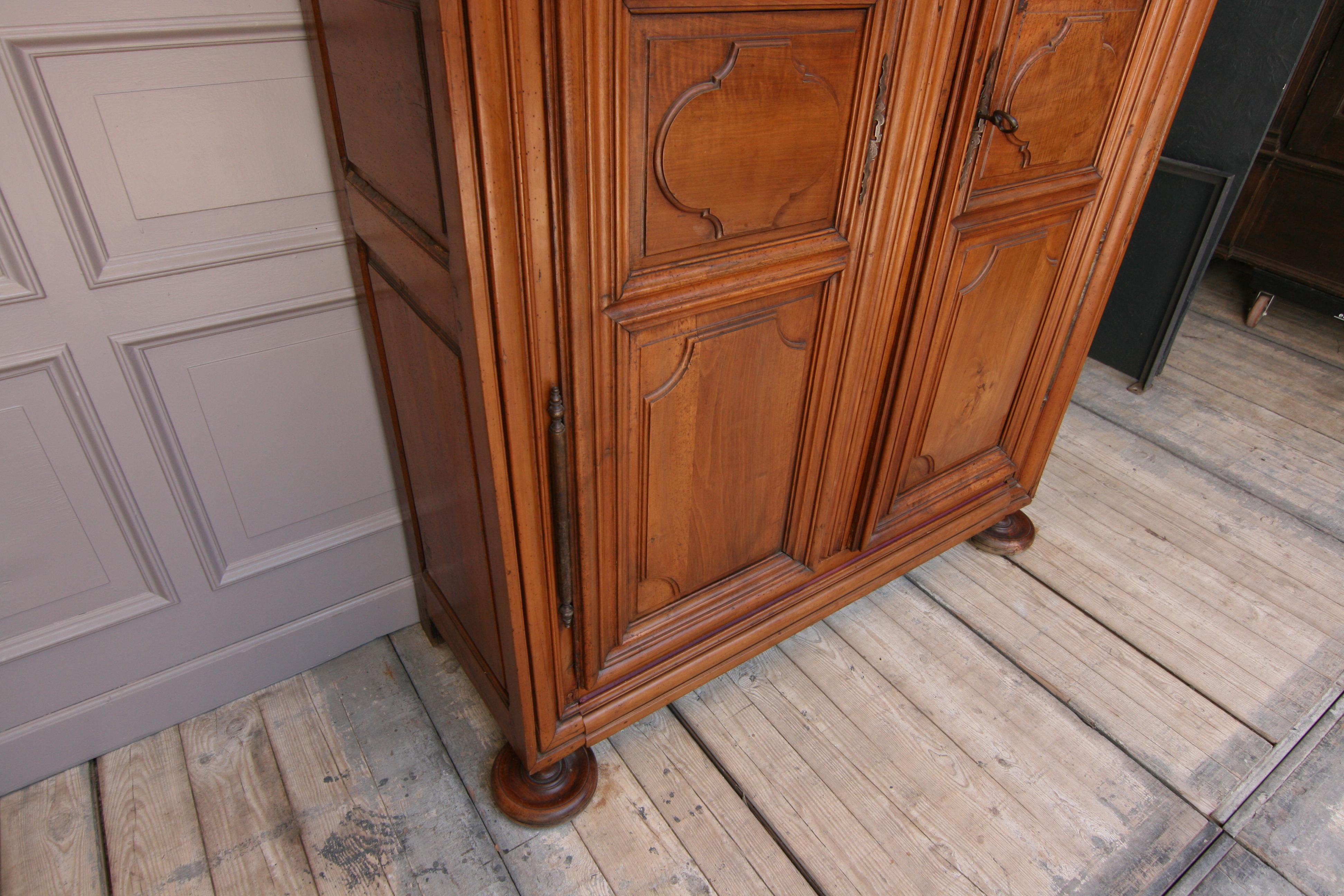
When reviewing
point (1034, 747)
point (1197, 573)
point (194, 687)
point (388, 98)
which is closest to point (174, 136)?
point (388, 98)

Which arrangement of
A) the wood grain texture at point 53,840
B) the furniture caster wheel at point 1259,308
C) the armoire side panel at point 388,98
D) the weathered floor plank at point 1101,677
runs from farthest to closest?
the furniture caster wheel at point 1259,308, the weathered floor plank at point 1101,677, the wood grain texture at point 53,840, the armoire side panel at point 388,98

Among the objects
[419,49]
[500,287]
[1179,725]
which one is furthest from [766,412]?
[1179,725]

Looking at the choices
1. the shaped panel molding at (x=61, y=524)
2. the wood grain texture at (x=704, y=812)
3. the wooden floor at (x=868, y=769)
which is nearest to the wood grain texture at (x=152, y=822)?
the wooden floor at (x=868, y=769)

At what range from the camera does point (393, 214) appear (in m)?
0.95

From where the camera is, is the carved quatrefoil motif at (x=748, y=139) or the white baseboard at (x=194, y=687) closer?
the carved quatrefoil motif at (x=748, y=139)

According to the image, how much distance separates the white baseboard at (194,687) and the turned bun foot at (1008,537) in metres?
1.30

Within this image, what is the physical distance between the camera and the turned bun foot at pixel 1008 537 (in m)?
1.85

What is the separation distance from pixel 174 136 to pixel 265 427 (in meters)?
0.45

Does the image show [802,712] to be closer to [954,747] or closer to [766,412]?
[954,747]

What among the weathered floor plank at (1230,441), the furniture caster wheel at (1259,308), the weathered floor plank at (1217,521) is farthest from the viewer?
the furniture caster wheel at (1259,308)

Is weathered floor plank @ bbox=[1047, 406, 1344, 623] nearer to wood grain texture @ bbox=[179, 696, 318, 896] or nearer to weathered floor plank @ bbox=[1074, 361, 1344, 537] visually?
weathered floor plank @ bbox=[1074, 361, 1344, 537]

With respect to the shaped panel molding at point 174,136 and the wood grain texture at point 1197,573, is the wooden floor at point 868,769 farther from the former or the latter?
the shaped panel molding at point 174,136

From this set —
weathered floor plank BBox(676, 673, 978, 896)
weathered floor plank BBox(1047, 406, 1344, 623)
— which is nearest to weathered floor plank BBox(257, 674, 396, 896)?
weathered floor plank BBox(676, 673, 978, 896)

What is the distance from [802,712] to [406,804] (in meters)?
0.71
